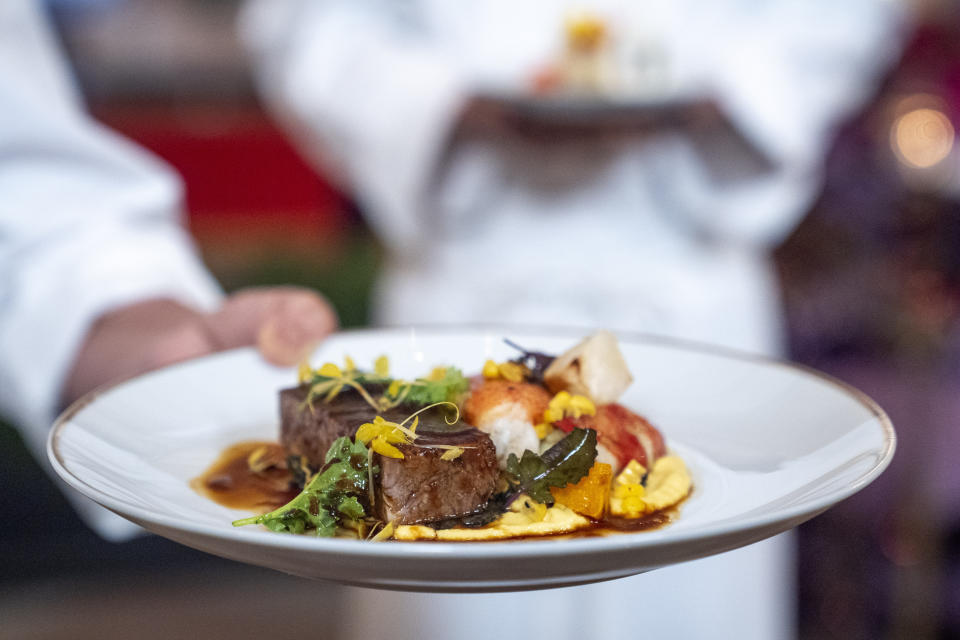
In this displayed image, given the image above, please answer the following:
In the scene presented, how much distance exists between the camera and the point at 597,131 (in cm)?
287

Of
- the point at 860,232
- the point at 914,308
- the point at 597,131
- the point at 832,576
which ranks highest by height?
the point at 597,131

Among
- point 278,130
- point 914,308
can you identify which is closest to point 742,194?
point 914,308

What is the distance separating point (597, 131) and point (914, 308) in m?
1.86

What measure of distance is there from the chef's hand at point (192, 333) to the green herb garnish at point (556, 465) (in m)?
0.53

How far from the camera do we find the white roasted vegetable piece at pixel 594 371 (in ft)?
4.25

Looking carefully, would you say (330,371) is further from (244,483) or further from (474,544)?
(474,544)

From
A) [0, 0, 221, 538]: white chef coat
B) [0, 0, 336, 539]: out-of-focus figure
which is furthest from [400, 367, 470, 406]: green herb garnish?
[0, 0, 221, 538]: white chef coat

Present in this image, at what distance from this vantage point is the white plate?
A: 2.70 feet

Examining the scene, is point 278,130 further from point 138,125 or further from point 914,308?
point 914,308

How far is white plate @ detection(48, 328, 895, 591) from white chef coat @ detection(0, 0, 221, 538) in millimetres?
605

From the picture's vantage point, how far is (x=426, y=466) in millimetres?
1099

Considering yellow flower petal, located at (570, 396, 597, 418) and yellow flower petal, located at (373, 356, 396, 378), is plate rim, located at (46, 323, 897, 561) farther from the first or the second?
yellow flower petal, located at (373, 356, 396, 378)

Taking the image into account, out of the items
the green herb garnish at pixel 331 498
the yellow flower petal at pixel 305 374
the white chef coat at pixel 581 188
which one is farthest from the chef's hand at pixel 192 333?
the white chef coat at pixel 581 188

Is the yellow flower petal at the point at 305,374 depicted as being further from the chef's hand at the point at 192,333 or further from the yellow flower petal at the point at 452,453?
the yellow flower petal at the point at 452,453
